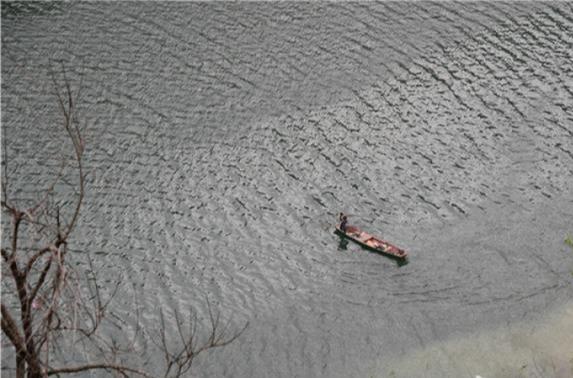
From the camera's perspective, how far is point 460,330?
89.8 ft

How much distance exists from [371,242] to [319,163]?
5746mm

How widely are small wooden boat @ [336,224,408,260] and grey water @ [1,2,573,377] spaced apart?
40cm

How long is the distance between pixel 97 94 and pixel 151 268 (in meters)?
12.3

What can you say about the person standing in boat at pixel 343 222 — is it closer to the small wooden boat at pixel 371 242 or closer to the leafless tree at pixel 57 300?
the small wooden boat at pixel 371 242

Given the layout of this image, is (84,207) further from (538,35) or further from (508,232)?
(538,35)

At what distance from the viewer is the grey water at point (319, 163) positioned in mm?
27781

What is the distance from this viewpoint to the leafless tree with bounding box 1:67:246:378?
1275 centimetres

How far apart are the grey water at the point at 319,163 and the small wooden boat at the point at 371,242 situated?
40cm

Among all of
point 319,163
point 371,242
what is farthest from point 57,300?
point 319,163

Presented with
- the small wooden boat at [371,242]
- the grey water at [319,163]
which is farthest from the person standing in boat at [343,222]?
the grey water at [319,163]

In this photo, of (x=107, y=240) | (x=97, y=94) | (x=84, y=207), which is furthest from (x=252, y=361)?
(x=97, y=94)

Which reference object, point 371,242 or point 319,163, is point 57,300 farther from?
point 319,163

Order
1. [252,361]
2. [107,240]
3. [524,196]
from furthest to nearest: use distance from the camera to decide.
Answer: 1. [524,196]
2. [107,240]
3. [252,361]

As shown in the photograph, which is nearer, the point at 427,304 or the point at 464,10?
the point at 427,304
